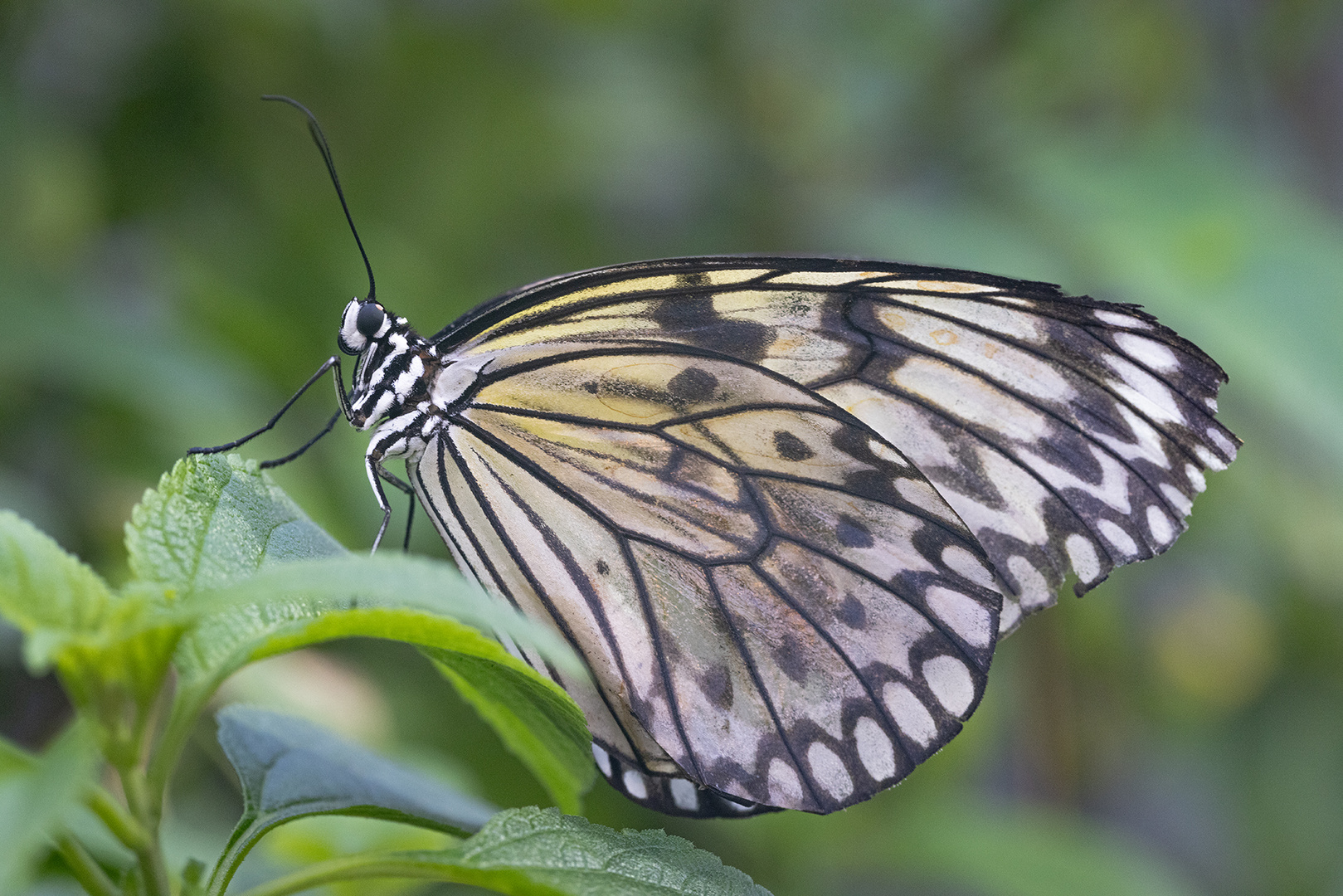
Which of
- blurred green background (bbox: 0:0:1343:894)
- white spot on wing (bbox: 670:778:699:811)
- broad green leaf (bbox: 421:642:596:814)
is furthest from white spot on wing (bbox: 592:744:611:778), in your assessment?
blurred green background (bbox: 0:0:1343:894)

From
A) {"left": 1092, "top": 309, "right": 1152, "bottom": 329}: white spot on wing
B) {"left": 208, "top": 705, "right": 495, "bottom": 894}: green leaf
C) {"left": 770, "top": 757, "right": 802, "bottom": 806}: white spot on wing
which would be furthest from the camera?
{"left": 1092, "top": 309, "right": 1152, "bottom": 329}: white spot on wing

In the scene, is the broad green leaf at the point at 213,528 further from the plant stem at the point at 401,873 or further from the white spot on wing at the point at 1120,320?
the white spot on wing at the point at 1120,320

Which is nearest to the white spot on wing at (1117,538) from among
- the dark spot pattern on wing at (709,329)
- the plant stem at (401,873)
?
the dark spot pattern on wing at (709,329)

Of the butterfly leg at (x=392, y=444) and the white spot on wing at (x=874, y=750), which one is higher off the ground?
the butterfly leg at (x=392, y=444)

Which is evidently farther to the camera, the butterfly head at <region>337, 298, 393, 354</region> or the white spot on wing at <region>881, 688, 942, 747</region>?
the butterfly head at <region>337, 298, 393, 354</region>

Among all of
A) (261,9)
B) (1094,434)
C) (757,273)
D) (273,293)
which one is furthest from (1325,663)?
(261,9)

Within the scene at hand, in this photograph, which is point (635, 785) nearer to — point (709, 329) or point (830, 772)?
point (830, 772)

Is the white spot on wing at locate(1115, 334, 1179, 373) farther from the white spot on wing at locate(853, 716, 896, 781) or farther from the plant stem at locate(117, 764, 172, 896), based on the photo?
the plant stem at locate(117, 764, 172, 896)
